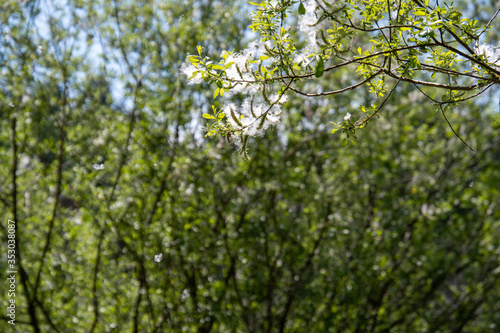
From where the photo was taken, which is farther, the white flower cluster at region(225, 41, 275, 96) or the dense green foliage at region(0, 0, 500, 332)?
the dense green foliage at region(0, 0, 500, 332)

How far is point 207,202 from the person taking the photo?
4.45 meters

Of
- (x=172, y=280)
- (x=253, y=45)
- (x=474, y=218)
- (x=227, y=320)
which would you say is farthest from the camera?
(x=474, y=218)

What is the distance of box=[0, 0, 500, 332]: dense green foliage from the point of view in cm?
416

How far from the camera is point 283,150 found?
4.86 m

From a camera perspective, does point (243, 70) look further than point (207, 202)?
No

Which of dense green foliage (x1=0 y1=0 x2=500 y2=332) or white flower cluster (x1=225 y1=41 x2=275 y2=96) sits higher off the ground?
dense green foliage (x1=0 y1=0 x2=500 y2=332)

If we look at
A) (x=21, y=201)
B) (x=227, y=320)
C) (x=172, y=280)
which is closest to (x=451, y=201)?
(x=227, y=320)

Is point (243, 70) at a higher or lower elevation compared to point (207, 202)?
lower

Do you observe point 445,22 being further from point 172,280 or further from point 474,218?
point 474,218

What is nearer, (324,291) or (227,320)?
(227,320)

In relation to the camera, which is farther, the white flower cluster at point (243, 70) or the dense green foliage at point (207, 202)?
the dense green foliage at point (207, 202)

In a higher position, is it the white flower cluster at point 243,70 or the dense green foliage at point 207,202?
the dense green foliage at point 207,202

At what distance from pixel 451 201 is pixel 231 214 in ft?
8.83

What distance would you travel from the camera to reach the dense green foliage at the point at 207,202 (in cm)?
416
